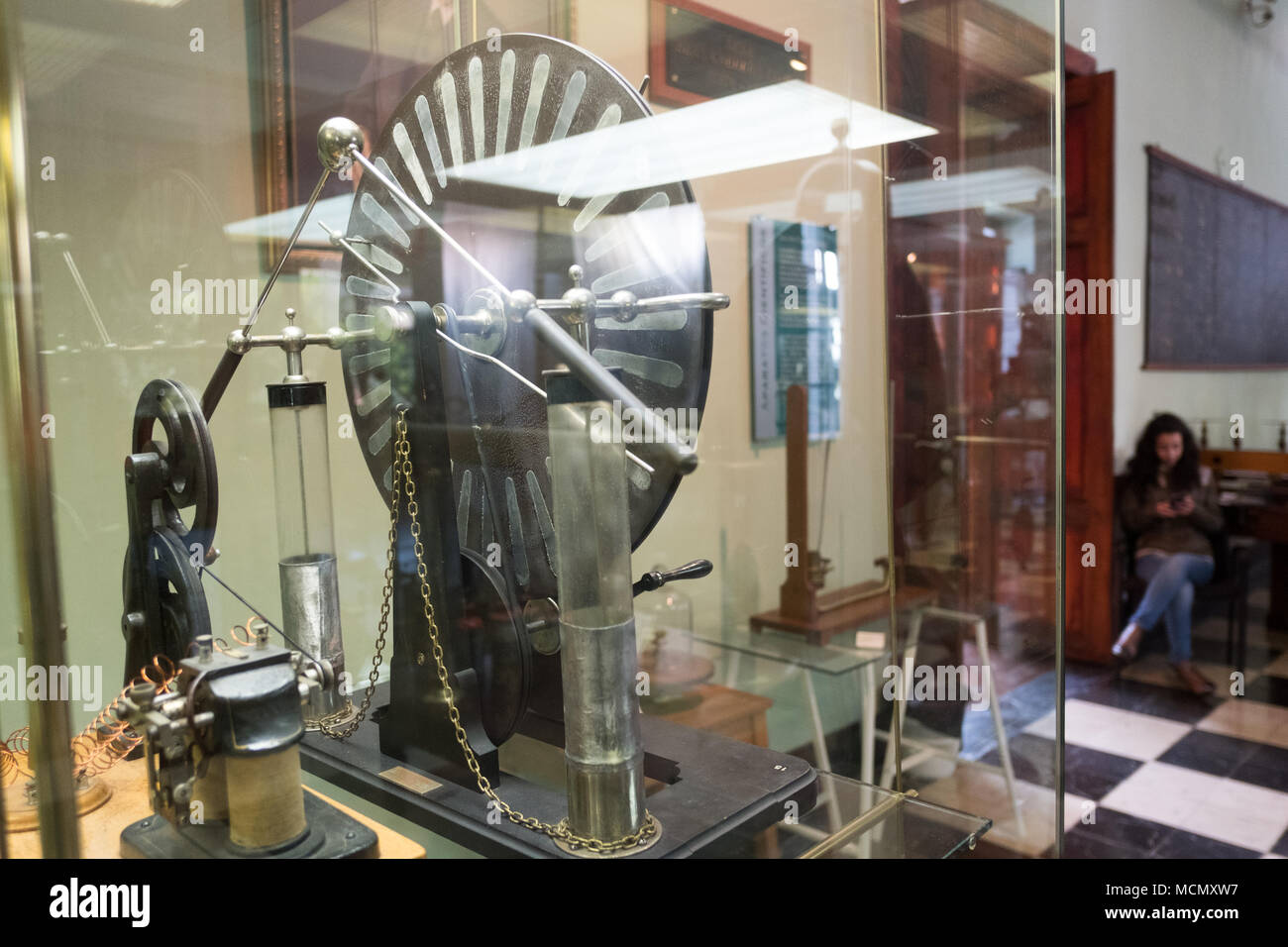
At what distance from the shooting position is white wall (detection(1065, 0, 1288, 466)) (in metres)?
3.19

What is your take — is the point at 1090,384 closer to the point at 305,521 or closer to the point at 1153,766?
the point at 1153,766

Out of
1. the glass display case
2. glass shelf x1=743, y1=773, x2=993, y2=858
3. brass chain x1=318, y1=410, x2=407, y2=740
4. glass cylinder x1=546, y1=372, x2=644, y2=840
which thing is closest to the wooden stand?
the glass display case

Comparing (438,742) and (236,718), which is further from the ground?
(236,718)

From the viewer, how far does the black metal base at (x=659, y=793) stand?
109cm

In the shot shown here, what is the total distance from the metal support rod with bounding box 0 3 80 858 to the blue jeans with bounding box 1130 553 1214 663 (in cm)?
396

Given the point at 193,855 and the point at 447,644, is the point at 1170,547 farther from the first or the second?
the point at 193,855

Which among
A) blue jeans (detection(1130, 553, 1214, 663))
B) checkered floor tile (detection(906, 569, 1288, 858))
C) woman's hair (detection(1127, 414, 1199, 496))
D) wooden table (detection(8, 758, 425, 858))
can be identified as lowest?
checkered floor tile (detection(906, 569, 1288, 858))

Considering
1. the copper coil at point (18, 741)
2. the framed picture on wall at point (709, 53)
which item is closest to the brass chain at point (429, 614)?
the copper coil at point (18, 741)

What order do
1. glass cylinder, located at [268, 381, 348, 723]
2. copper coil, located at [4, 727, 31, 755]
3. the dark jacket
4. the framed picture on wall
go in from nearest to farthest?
copper coil, located at [4, 727, 31, 755], glass cylinder, located at [268, 381, 348, 723], the framed picture on wall, the dark jacket

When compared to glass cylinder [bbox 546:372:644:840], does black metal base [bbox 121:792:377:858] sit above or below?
below

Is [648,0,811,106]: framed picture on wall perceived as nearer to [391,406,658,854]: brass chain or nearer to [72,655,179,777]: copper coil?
[391,406,658,854]: brass chain
